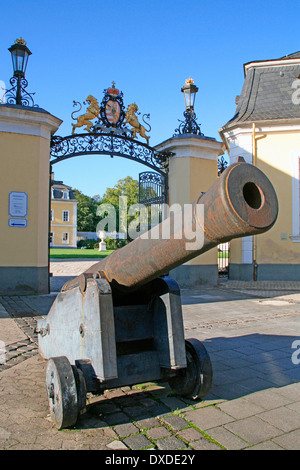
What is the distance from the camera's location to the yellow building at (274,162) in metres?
13.6

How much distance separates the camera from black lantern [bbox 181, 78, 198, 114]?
40.0 feet

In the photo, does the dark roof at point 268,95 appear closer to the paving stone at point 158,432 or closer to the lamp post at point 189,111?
the lamp post at point 189,111

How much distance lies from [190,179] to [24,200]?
4.78 metres

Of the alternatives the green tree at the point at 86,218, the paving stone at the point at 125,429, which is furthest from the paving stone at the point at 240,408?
the green tree at the point at 86,218

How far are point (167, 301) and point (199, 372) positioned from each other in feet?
2.18

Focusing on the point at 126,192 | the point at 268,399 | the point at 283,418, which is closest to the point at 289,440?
the point at 283,418

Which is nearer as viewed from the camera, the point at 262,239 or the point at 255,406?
the point at 255,406

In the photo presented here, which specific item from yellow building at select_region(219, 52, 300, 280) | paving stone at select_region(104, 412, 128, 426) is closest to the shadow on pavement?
paving stone at select_region(104, 412, 128, 426)

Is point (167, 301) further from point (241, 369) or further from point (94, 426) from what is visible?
point (241, 369)

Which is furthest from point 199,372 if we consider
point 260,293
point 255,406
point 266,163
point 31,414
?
point 266,163

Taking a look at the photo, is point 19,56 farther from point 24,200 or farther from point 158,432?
point 158,432

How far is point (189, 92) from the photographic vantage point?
40.0 feet

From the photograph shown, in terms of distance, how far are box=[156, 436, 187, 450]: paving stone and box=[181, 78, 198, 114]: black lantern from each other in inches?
426

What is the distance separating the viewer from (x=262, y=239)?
13.6 meters
